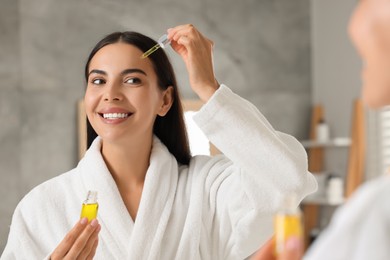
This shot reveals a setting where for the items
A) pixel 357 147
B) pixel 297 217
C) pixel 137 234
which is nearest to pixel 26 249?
pixel 137 234

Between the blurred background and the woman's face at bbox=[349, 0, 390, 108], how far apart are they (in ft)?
11.2

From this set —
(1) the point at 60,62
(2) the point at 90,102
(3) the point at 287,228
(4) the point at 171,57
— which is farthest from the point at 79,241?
(4) the point at 171,57

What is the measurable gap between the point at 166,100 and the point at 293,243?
3.70 ft

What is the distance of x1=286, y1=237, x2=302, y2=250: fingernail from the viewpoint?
2.37ft

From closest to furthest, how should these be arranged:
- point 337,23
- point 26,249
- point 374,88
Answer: point 374,88, point 26,249, point 337,23

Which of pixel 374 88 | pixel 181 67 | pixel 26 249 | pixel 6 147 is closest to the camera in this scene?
pixel 374 88

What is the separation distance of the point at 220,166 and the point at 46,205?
1.52ft

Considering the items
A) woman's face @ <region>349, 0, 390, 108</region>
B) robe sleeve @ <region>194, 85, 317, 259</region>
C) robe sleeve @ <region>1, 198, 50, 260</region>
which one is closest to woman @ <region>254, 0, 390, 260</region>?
woman's face @ <region>349, 0, 390, 108</region>

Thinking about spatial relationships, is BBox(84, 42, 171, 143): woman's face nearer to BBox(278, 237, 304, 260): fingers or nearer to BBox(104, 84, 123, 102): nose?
BBox(104, 84, 123, 102): nose

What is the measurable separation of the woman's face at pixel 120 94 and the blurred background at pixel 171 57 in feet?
7.57

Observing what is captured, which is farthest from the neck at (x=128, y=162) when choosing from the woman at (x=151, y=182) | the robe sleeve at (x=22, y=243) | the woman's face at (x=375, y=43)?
the woman's face at (x=375, y=43)

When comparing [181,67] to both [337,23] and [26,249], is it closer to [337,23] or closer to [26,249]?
[337,23]

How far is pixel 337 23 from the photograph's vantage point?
4.76 metres

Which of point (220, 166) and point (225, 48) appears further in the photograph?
point (225, 48)
